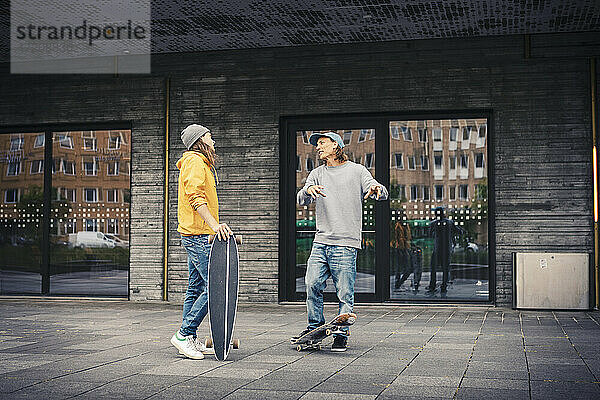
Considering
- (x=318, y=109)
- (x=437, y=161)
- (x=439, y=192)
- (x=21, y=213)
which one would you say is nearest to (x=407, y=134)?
(x=437, y=161)

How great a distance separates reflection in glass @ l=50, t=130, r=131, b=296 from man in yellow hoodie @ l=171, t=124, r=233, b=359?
620 cm

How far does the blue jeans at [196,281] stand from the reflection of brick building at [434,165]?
18.0ft

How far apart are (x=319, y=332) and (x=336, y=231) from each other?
0.82 meters

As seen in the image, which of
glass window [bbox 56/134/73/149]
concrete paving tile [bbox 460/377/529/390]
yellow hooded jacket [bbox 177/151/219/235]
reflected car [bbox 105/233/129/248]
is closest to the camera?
concrete paving tile [bbox 460/377/529/390]

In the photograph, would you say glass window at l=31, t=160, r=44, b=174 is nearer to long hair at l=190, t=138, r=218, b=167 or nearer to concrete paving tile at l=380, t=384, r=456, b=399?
long hair at l=190, t=138, r=218, b=167

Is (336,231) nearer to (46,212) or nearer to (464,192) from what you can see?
(464,192)

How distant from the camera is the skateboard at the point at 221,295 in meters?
5.69

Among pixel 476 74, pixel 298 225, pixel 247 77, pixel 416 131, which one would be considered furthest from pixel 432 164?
pixel 247 77

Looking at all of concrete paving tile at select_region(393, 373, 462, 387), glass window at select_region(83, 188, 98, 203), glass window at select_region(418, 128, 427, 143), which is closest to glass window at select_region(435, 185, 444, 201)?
glass window at select_region(418, 128, 427, 143)

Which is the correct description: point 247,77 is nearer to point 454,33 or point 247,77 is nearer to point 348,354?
point 454,33

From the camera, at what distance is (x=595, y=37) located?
10305mm

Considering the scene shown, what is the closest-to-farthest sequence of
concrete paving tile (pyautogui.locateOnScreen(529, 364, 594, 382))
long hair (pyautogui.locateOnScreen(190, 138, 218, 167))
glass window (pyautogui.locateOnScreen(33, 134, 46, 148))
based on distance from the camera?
1. concrete paving tile (pyautogui.locateOnScreen(529, 364, 594, 382))
2. long hair (pyautogui.locateOnScreen(190, 138, 218, 167))
3. glass window (pyautogui.locateOnScreen(33, 134, 46, 148))

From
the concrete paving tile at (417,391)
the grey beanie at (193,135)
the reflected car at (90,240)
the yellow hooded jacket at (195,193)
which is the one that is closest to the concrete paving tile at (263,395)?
the concrete paving tile at (417,391)

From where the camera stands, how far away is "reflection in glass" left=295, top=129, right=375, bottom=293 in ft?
36.3
